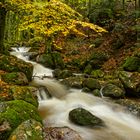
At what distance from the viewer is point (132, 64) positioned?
1667 cm

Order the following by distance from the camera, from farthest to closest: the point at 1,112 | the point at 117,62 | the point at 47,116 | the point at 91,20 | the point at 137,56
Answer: the point at 91,20, the point at 117,62, the point at 137,56, the point at 47,116, the point at 1,112

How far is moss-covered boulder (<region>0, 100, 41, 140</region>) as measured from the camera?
21.1 feet

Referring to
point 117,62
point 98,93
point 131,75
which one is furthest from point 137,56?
point 98,93

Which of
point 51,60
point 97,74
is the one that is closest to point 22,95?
point 97,74

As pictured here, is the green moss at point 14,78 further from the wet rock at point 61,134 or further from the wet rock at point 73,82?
the wet rock at point 61,134

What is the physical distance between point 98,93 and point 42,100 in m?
2.79

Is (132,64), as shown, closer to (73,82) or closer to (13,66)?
(73,82)

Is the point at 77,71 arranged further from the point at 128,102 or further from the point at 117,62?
the point at 128,102

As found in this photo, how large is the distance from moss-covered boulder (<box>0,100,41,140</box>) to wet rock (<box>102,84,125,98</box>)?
6.13 meters

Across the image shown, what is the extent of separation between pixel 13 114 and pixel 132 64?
11035mm

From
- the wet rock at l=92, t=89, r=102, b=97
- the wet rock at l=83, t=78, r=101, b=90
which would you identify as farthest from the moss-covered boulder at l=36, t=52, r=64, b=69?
the wet rock at l=92, t=89, r=102, b=97

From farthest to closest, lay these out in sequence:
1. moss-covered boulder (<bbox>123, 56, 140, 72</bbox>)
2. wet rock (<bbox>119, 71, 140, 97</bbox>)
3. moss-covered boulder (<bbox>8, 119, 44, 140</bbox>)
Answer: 1. moss-covered boulder (<bbox>123, 56, 140, 72</bbox>)
2. wet rock (<bbox>119, 71, 140, 97</bbox>)
3. moss-covered boulder (<bbox>8, 119, 44, 140</bbox>)

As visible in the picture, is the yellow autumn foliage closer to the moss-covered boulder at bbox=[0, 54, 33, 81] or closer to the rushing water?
the rushing water

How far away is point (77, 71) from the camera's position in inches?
756
